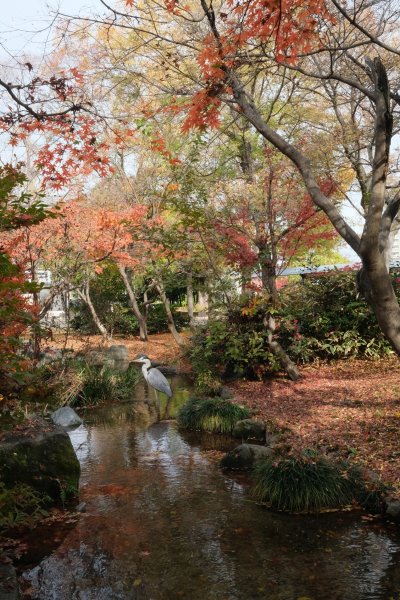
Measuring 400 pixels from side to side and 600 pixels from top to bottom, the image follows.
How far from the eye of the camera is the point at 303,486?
486cm

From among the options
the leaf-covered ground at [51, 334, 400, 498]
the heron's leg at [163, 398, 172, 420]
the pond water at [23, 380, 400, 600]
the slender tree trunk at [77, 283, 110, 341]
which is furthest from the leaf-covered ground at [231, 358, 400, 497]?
the slender tree trunk at [77, 283, 110, 341]

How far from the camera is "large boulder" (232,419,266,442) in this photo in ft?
24.0

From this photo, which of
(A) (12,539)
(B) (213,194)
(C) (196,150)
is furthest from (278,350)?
(A) (12,539)

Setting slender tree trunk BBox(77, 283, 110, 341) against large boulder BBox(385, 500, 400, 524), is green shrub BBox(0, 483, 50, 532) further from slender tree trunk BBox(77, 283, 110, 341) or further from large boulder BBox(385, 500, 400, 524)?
slender tree trunk BBox(77, 283, 110, 341)

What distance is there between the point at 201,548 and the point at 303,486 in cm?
118

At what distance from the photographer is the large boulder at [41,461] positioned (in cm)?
490

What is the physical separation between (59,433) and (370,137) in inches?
432

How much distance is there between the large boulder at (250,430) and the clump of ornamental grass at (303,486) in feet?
7.10

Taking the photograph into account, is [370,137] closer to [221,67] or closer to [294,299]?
[294,299]

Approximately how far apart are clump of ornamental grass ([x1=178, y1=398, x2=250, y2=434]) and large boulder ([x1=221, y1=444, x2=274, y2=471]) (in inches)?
61.4

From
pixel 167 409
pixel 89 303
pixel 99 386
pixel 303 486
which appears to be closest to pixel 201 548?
pixel 303 486

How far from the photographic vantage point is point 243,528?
451 centimetres

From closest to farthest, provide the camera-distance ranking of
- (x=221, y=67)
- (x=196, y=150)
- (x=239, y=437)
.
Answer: (x=221, y=67) < (x=239, y=437) < (x=196, y=150)

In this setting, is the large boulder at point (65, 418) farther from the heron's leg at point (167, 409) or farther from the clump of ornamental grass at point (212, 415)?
the clump of ornamental grass at point (212, 415)
